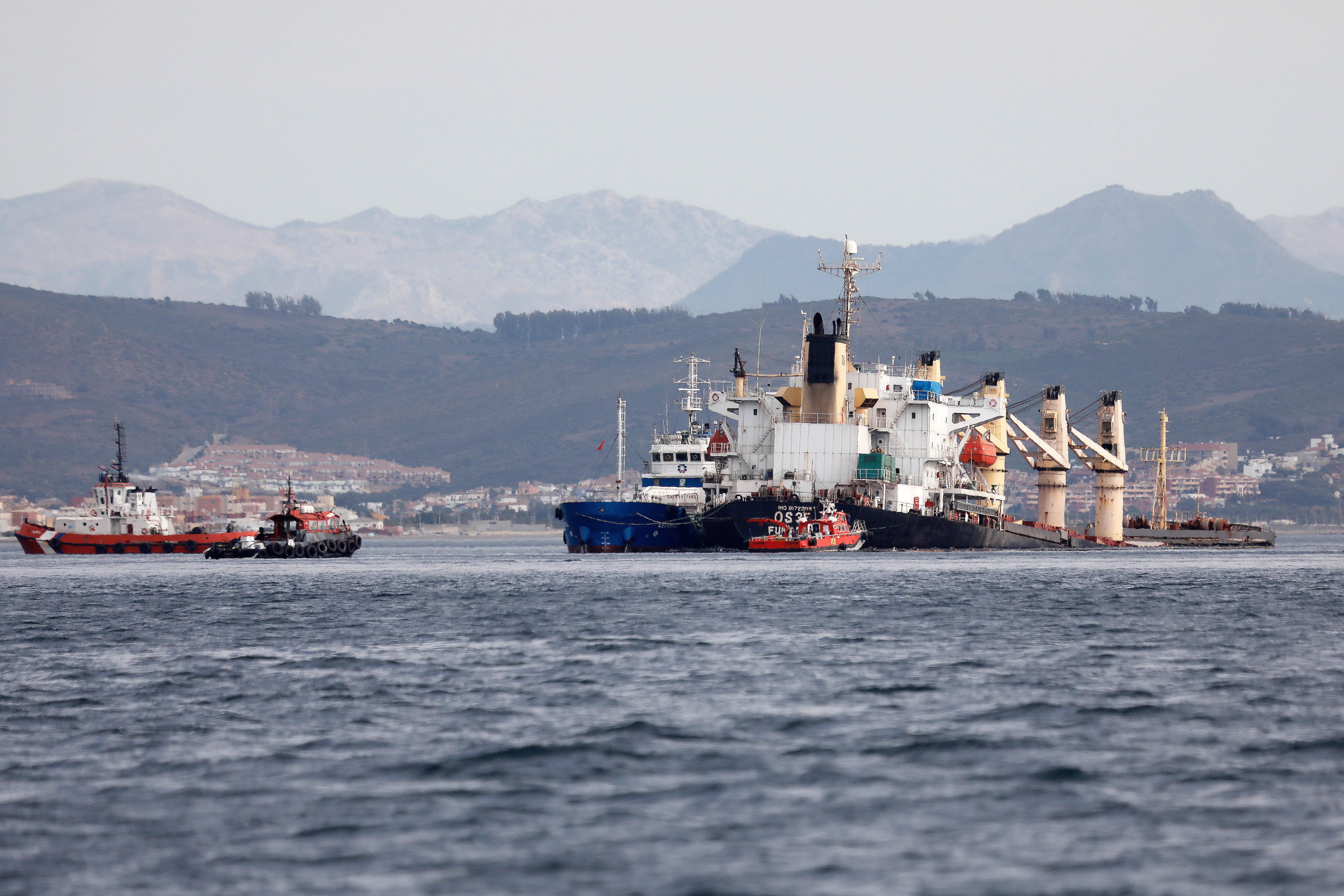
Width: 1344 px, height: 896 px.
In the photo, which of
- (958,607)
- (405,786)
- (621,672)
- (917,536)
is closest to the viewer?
(405,786)

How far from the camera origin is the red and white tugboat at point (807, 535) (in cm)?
9556

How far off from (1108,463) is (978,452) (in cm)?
2161

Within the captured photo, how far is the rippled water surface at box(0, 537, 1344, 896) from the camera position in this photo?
53.4 ft

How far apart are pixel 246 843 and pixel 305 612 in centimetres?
3393

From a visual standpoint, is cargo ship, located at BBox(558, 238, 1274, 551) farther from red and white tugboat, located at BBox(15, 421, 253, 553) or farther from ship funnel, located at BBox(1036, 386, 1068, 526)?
red and white tugboat, located at BBox(15, 421, 253, 553)

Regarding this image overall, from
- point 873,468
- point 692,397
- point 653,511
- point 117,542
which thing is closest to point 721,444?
point 653,511

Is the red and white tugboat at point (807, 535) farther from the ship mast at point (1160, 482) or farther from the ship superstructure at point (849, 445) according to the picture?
the ship mast at point (1160, 482)

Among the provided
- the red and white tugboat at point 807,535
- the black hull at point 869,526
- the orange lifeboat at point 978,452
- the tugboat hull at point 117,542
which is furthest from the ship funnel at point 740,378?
the tugboat hull at point 117,542

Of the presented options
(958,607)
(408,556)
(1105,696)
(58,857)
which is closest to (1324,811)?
(1105,696)

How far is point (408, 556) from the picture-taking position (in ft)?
418

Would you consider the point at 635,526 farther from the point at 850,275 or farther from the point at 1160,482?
the point at 1160,482

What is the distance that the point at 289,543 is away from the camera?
104 metres

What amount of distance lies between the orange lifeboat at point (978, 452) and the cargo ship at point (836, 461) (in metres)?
0.14

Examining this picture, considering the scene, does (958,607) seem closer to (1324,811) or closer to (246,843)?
(1324,811)
